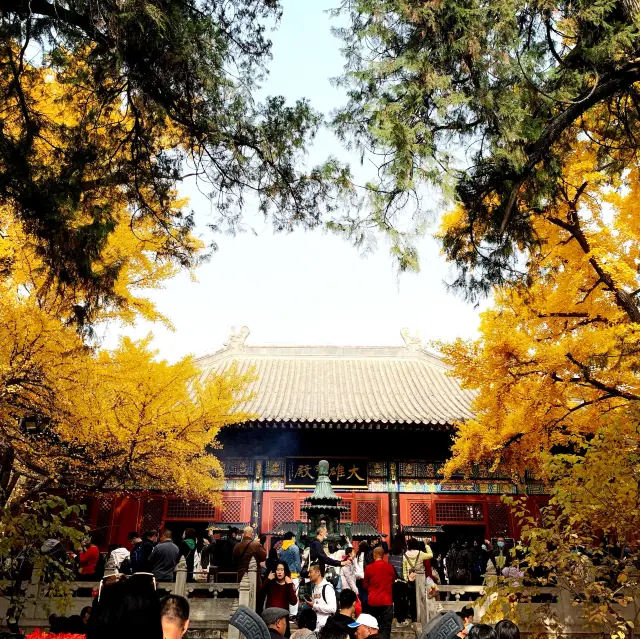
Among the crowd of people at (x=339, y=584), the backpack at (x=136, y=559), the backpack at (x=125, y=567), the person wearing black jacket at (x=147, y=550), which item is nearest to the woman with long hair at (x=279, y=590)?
the crowd of people at (x=339, y=584)

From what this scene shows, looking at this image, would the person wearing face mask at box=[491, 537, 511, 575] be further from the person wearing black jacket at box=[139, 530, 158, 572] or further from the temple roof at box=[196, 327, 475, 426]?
the person wearing black jacket at box=[139, 530, 158, 572]

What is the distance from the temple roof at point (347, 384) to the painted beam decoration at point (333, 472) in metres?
1.29

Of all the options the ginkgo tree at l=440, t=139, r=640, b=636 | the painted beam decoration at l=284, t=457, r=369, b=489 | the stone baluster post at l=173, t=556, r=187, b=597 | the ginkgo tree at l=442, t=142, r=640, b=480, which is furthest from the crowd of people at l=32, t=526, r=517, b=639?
the painted beam decoration at l=284, t=457, r=369, b=489

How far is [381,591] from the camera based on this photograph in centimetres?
716

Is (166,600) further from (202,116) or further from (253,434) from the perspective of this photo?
(253,434)

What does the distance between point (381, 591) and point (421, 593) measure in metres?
1.77

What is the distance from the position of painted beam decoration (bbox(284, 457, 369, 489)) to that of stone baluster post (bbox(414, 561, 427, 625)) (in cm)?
695

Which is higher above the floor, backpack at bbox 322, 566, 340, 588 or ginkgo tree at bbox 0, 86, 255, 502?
ginkgo tree at bbox 0, 86, 255, 502

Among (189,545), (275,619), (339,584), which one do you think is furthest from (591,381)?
(189,545)

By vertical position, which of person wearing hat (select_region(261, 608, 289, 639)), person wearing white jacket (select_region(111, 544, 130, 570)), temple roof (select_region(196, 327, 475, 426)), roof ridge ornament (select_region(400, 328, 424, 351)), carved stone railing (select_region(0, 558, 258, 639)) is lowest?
carved stone railing (select_region(0, 558, 258, 639))

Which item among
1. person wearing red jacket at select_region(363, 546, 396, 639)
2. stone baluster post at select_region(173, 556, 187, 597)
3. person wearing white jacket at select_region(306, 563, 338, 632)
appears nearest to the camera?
person wearing white jacket at select_region(306, 563, 338, 632)

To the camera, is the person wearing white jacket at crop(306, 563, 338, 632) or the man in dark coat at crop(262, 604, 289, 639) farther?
the person wearing white jacket at crop(306, 563, 338, 632)

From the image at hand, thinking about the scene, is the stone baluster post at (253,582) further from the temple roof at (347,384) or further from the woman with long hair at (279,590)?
the temple roof at (347,384)

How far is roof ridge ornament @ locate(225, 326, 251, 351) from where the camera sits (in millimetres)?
22469
